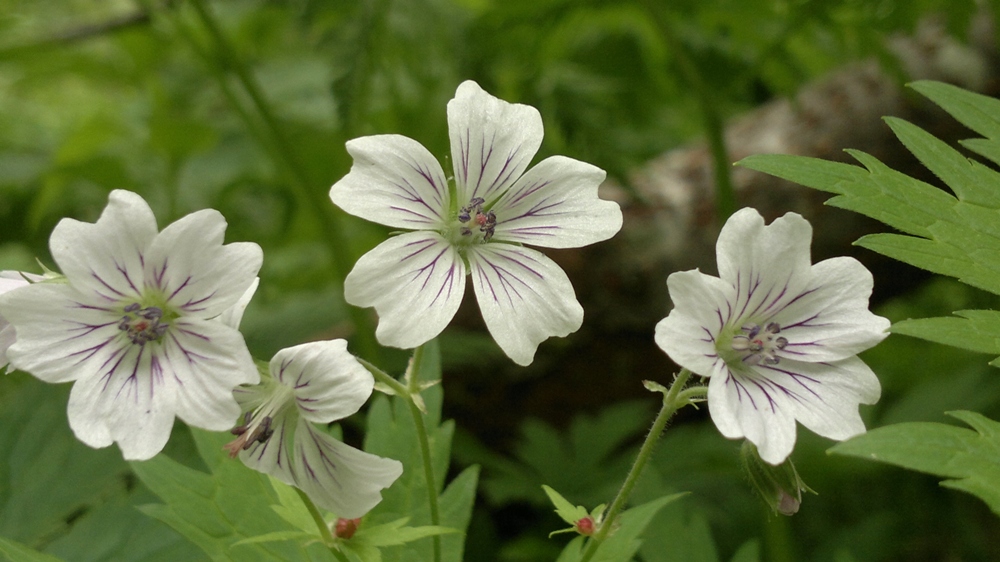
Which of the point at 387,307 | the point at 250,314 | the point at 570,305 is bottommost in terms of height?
the point at 250,314

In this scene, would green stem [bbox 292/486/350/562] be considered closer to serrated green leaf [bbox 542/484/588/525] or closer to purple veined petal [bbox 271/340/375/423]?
purple veined petal [bbox 271/340/375/423]

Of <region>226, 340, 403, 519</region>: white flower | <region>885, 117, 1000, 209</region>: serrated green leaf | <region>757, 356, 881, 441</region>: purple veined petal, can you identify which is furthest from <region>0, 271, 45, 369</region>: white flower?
<region>885, 117, 1000, 209</region>: serrated green leaf

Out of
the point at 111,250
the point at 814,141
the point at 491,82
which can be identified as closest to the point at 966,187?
the point at 111,250

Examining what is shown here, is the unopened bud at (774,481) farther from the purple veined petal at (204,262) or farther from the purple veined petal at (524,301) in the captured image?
the purple veined petal at (204,262)

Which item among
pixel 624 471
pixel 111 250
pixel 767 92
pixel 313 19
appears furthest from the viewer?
pixel 767 92

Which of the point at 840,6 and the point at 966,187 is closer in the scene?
the point at 966,187

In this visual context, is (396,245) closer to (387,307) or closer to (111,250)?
(387,307)
